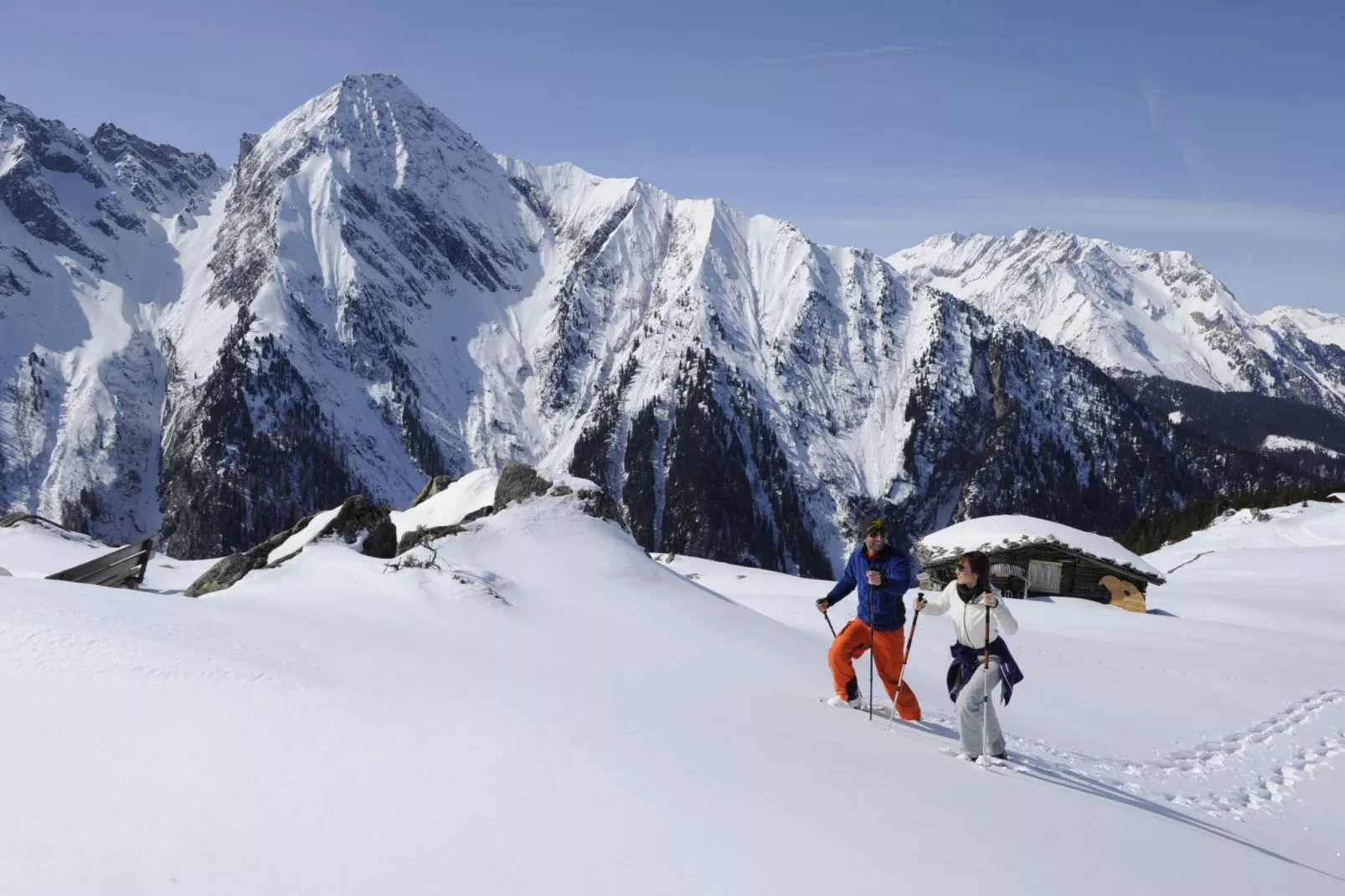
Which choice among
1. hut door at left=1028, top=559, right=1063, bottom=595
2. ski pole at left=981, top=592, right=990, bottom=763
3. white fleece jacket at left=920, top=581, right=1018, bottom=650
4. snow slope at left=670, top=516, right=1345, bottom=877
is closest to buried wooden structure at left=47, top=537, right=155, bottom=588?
snow slope at left=670, top=516, right=1345, bottom=877

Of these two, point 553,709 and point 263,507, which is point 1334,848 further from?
point 263,507

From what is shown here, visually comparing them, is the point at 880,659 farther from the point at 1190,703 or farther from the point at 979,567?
the point at 1190,703

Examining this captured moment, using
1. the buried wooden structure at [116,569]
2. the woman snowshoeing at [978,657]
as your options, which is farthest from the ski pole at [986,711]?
the buried wooden structure at [116,569]

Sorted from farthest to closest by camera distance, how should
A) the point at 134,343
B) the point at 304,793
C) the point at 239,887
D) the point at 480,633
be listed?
the point at 134,343
the point at 480,633
the point at 304,793
the point at 239,887

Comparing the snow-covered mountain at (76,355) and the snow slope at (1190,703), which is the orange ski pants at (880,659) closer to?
the snow slope at (1190,703)

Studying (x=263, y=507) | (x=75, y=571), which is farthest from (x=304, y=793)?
(x=263, y=507)

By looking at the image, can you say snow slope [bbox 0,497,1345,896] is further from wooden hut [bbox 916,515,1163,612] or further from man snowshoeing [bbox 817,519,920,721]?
wooden hut [bbox 916,515,1163,612]

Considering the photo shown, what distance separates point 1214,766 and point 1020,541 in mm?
21415

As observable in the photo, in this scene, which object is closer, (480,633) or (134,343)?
(480,633)

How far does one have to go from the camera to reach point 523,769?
6.51m

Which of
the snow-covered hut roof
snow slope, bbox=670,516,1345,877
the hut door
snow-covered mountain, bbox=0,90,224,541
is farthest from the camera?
snow-covered mountain, bbox=0,90,224,541

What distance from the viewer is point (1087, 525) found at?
168 m

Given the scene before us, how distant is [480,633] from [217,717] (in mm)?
4493

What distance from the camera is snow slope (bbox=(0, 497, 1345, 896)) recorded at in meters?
5.12
